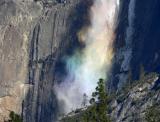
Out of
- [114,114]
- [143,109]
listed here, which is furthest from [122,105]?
[143,109]

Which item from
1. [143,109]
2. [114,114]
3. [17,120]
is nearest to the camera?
[17,120]

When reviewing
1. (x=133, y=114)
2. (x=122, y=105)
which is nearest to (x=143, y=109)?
(x=133, y=114)

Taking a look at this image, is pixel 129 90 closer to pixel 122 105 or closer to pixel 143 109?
pixel 122 105

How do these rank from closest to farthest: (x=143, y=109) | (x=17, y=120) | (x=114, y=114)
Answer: (x=17, y=120)
(x=143, y=109)
(x=114, y=114)

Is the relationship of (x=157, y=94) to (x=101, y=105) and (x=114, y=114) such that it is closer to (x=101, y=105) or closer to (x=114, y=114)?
(x=114, y=114)

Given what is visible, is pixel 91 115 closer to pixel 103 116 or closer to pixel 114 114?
pixel 103 116

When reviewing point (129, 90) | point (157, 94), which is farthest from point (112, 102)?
point (157, 94)

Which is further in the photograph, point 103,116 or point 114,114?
point 114,114

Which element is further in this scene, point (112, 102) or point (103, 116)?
point (112, 102)
